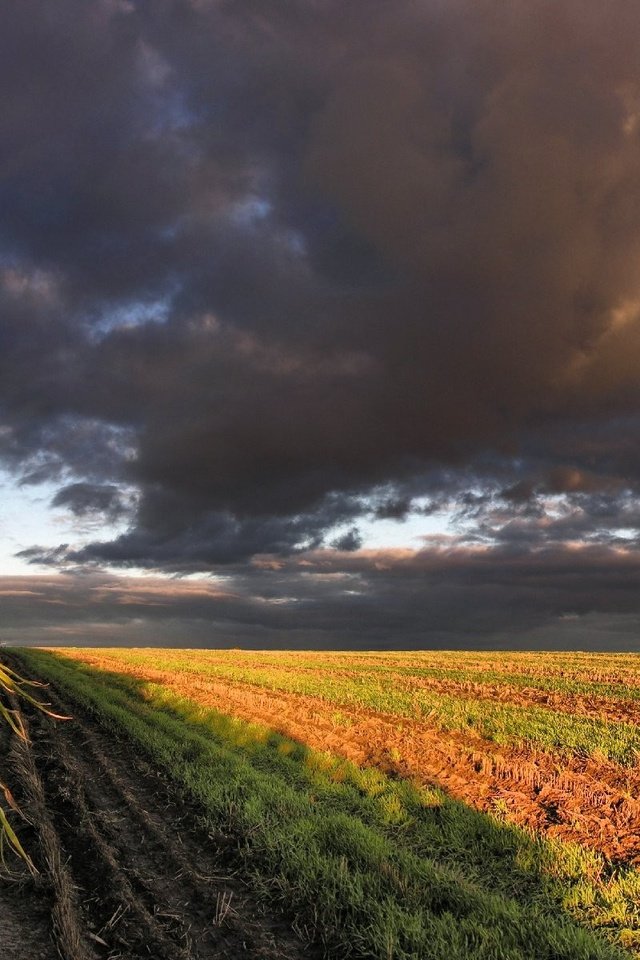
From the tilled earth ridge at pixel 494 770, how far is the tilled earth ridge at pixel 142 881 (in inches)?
178

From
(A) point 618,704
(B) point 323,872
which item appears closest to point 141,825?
(B) point 323,872

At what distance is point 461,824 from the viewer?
9.85 meters

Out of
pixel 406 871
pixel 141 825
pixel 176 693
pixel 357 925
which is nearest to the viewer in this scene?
pixel 357 925

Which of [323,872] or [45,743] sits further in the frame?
[45,743]

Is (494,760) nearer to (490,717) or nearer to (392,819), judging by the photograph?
(392,819)

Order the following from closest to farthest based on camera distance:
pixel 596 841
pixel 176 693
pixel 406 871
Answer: pixel 406 871 → pixel 596 841 → pixel 176 693

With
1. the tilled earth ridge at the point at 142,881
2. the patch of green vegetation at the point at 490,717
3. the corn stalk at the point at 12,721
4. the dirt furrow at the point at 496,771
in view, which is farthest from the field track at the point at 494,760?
the corn stalk at the point at 12,721

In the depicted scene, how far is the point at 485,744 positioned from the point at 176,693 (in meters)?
11.7

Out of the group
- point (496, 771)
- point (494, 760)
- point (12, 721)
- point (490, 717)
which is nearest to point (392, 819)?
point (496, 771)

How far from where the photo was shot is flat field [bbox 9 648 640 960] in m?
6.82

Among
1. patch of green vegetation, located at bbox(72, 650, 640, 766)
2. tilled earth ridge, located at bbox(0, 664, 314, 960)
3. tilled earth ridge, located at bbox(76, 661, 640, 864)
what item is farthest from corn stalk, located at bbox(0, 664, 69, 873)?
patch of green vegetation, located at bbox(72, 650, 640, 766)

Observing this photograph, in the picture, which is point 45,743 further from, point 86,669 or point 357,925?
point 86,669

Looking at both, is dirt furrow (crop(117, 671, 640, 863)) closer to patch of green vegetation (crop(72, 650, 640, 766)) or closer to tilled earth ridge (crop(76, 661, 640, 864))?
tilled earth ridge (crop(76, 661, 640, 864))

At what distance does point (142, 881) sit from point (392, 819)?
4.04m
